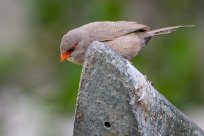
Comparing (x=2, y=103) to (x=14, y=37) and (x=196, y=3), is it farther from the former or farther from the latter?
(x=196, y=3)

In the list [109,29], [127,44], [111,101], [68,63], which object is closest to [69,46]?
[109,29]

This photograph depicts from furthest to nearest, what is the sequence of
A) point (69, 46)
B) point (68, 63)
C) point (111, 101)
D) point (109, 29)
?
1. point (68, 63)
2. point (69, 46)
3. point (109, 29)
4. point (111, 101)

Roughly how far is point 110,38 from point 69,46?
0.55m

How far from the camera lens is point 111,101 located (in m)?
2.59

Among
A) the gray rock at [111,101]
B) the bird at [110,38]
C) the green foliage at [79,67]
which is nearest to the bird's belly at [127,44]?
the bird at [110,38]

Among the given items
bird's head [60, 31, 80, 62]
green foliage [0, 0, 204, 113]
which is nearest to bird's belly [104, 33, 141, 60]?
bird's head [60, 31, 80, 62]

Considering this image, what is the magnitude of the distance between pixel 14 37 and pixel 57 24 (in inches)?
→ 42.6

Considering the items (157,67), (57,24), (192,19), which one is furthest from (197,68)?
(57,24)

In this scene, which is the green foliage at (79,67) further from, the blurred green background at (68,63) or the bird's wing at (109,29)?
the bird's wing at (109,29)

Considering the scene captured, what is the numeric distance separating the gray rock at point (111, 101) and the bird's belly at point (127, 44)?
8.57 ft

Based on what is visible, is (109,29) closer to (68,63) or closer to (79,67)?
(79,67)

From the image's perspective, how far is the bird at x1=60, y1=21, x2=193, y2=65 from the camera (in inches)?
214

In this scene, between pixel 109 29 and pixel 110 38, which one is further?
pixel 109 29

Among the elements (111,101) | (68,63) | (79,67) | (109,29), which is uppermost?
(68,63)
